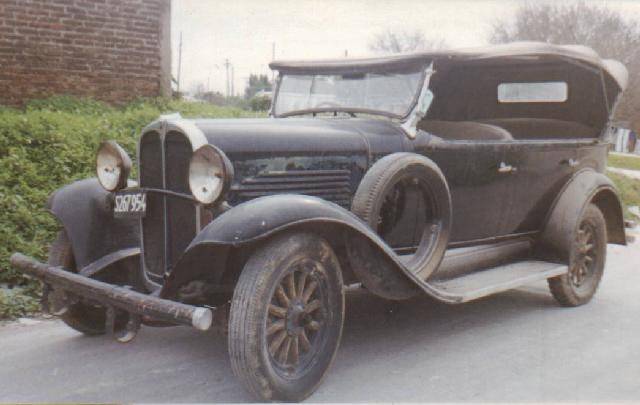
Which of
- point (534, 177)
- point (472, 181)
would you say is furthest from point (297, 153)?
point (534, 177)

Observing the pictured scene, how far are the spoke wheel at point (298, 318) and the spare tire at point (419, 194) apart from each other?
51cm

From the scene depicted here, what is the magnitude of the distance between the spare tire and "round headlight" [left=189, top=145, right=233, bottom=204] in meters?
0.78

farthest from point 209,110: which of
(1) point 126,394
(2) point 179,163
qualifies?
(1) point 126,394

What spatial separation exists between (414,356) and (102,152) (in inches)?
82.3

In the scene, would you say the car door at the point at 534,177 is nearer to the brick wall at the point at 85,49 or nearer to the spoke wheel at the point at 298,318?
the spoke wheel at the point at 298,318

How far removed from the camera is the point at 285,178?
364cm

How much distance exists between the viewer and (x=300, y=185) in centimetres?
370

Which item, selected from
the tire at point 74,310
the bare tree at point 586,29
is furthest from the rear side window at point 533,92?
the bare tree at point 586,29

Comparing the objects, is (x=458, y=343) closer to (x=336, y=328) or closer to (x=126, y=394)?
(x=336, y=328)

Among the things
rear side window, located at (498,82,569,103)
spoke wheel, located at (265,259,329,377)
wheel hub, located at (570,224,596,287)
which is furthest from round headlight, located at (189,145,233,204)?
rear side window, located at (498,82,569,103)

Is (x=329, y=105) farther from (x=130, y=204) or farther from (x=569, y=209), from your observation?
(x=569, y=209)

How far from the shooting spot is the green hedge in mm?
4898

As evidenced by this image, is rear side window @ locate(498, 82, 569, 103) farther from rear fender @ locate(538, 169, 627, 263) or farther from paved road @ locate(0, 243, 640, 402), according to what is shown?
paved road @ locate(0, 243, 640, 402)

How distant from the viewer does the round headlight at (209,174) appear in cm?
316
